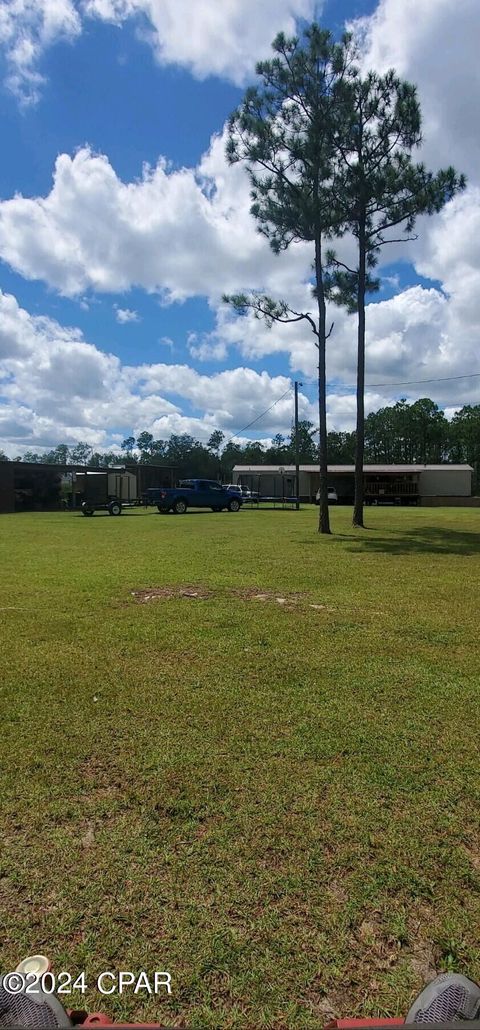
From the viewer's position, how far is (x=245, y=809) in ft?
7.28

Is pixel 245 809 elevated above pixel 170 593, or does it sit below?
below

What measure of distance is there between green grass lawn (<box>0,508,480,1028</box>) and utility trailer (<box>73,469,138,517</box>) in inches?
843

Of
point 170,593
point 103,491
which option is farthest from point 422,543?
point 103,491

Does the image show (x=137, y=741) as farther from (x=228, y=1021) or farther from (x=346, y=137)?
(x=346, y=137)

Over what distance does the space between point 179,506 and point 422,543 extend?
16175 mm

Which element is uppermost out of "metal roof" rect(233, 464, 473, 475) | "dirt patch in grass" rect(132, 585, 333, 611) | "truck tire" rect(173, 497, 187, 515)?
"metal roof" rect(233, 464, 473, 475)

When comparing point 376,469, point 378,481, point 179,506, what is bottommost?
point 179,506

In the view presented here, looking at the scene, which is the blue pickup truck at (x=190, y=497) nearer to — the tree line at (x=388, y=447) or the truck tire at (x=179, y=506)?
the truck tire at (x=179, y=506)

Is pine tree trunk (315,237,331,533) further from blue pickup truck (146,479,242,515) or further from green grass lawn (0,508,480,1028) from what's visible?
blue pickup truck (146,479,242,515)

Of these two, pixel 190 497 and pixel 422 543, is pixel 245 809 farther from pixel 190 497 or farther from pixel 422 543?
pixel 190 497

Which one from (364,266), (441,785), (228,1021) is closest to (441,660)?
(441,785)

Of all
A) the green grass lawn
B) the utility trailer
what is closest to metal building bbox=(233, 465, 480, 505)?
the utility trailer

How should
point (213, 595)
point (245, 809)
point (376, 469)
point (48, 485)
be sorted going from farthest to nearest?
point (376, 469)
point (48, 485)
point (213, 595)
point (245, 809)

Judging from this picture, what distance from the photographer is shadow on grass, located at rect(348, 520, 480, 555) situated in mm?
10781
